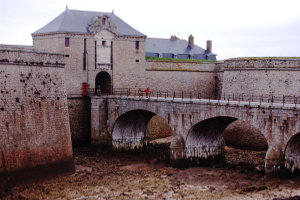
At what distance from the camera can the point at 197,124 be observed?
102 ft

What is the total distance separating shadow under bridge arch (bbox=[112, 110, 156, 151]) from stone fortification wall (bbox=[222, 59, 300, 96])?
842cm

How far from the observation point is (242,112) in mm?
28281

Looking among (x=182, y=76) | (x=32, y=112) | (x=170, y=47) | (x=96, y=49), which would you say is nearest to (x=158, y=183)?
(x=32, y=112)

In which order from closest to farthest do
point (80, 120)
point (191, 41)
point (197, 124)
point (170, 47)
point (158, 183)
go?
point (158, 183) < point (197, 124) < point (80, 120) < point (170, 47) < point (191, 41)

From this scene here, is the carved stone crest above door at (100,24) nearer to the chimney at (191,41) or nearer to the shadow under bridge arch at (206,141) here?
the shadow under bridge arch at (206,141)

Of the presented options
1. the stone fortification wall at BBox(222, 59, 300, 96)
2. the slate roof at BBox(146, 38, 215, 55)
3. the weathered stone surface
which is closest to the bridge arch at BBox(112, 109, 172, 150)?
the weathered stone surface

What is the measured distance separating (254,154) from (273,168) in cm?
1030

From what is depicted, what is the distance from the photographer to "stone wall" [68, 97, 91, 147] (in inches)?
1534

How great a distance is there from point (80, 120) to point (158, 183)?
1364 centimetres

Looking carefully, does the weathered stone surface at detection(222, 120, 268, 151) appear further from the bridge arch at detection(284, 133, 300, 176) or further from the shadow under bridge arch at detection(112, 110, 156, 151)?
the bridge arch at detection(284, 133, 300, 176)

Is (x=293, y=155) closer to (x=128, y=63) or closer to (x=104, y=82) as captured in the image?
(x=128, y=63)

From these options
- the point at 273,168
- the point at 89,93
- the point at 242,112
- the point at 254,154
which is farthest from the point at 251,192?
the point at 89,93

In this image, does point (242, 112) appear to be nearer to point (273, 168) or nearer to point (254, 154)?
point (273, 168)

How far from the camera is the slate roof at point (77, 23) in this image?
131 ft
